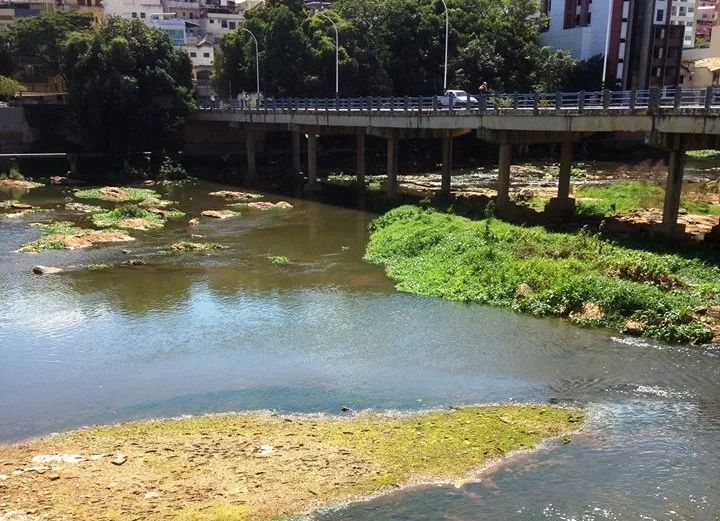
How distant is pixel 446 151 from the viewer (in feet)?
152

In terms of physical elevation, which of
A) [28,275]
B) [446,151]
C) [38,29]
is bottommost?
[28,275]

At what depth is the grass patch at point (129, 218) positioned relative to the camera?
134 feet

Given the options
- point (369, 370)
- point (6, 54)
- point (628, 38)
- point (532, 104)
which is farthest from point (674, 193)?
point (6, 54)

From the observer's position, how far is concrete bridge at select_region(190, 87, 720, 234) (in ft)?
95.0

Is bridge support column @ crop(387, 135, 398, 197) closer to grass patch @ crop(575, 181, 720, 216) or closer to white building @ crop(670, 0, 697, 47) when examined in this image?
grass patch @ crop(575, 181, 720, 216)

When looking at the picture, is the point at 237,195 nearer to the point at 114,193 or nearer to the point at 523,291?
the point at 114,193

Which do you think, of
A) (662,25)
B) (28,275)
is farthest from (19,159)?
(662,25)

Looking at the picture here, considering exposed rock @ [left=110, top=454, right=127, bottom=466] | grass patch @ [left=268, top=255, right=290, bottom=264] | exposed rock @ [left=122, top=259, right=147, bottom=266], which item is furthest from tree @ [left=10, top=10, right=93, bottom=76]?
exposed rock @ [left=110, top=454, right=127, bottom=466]

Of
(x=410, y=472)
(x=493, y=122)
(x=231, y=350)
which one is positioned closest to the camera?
(x=410, y=472)

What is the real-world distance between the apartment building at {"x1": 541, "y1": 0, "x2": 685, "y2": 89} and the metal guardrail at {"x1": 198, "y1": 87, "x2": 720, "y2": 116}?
45616mm

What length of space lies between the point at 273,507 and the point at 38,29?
84.2 metres

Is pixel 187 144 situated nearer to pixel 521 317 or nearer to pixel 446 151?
pixel 446 151

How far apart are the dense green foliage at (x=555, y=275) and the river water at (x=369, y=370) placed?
977 millimetres

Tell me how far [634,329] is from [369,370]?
27.7ft
